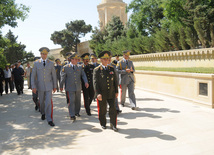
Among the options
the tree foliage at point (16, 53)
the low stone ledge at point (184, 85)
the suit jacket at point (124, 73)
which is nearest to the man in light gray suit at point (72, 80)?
the suit jacket at point (124, 73)

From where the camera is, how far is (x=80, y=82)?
6676mm

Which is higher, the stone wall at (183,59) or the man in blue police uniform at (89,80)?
the stone wall at (183,59)

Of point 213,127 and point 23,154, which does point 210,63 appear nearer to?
point 213,127

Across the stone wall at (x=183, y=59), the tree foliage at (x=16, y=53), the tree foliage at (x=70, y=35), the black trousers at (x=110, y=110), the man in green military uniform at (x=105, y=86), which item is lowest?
the black trousers at (x=110, y=110)

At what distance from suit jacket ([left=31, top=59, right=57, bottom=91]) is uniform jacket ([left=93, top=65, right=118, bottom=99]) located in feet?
5.17

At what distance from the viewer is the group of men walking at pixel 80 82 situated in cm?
537

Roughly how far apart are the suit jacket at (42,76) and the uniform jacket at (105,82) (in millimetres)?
1575

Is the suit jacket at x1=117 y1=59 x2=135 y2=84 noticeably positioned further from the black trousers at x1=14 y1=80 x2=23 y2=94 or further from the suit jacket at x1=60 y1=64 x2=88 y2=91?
the black trousers at x1=14 y1=80 x2=23 y2=94

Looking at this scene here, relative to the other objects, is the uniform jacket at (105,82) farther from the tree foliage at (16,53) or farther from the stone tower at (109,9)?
the stone tower at (109,9)

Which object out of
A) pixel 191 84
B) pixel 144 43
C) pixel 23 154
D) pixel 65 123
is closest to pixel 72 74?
pixel 65 123

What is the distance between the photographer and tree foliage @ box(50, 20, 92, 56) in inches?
2074

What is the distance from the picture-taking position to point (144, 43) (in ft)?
70.6

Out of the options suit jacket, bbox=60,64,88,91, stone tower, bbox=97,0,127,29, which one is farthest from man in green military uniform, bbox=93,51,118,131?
stone tower, bbox=97,0,127,29

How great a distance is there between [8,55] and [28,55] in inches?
230
